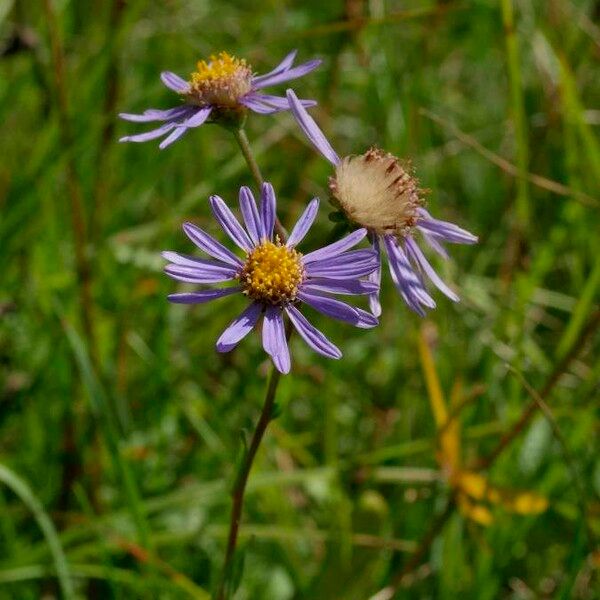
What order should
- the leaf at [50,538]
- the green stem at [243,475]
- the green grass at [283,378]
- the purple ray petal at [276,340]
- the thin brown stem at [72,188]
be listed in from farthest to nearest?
the thin brown stem at [72,188], the green grass at [283,378], the leaf at [50,538], the green stem at [243,475], the purple ray petal at [276,340]

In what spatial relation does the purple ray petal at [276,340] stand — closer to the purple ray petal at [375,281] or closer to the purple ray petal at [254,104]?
the purple ray petal at [375,281]

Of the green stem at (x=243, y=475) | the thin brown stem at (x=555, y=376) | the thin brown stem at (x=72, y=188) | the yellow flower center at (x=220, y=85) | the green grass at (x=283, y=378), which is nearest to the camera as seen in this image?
the green stem at (x=243, y=475)

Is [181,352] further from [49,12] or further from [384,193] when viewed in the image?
[384,193]

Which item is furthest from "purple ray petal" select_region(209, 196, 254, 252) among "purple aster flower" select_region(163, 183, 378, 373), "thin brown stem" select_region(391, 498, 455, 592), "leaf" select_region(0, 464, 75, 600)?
"thin brown stem" select_region(391, 498, 455, 592)

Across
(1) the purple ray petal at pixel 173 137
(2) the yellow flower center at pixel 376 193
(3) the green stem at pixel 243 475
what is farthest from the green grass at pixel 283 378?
(1) the purple ray petal at pixel 173 137

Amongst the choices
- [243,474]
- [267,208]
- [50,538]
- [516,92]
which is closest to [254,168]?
[267,208]

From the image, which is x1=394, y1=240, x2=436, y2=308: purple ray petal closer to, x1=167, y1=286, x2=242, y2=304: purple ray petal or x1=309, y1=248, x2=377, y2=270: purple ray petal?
x1=309, y1=248, x2=377, y2=270: purple ray petal

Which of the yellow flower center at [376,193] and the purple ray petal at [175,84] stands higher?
the purple ray petal at [175,84]
